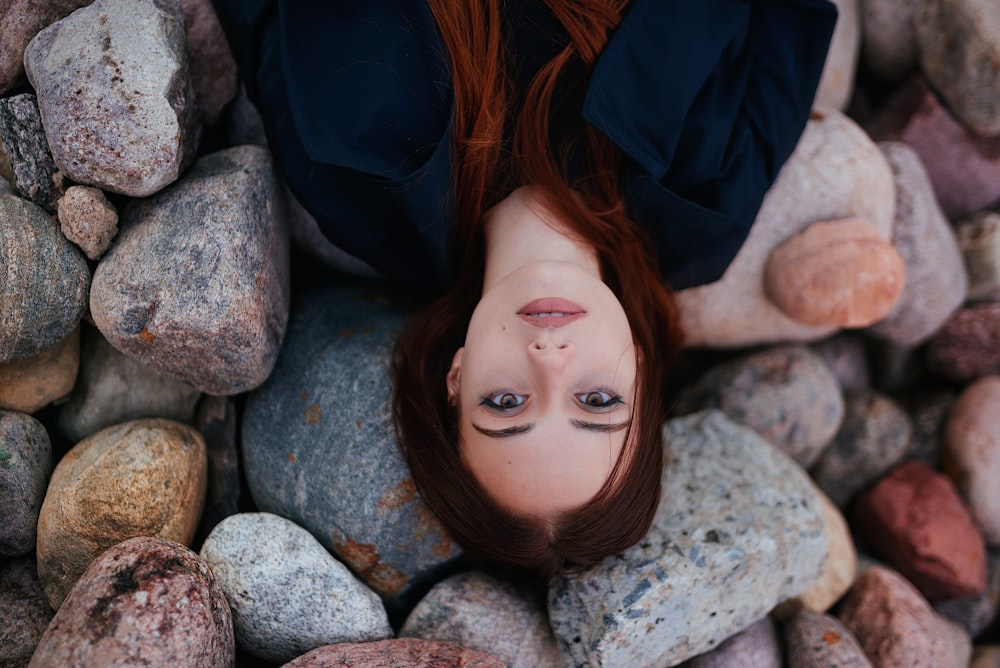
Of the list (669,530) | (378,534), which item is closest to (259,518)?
(378,534)

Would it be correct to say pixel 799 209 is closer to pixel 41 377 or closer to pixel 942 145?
pixel 942 145

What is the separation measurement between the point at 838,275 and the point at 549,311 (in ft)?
3.11

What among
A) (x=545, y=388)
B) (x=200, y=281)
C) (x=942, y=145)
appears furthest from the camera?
(x=942, y=145)

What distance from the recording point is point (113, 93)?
1.73 m

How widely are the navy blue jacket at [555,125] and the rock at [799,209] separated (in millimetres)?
181

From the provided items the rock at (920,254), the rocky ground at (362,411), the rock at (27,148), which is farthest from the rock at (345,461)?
the rock at (920,254)

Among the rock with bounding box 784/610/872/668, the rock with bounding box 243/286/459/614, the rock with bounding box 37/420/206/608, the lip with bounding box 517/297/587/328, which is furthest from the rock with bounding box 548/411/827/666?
the rock with bounding box 37/420/206/608

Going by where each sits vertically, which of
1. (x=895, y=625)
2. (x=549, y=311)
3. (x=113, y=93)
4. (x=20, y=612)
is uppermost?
(x=113, y=93)

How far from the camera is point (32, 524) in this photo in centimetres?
193

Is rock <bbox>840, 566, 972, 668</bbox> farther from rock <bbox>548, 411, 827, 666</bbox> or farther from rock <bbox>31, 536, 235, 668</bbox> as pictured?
rock <bbox>31, 536, 235, 668</bbox>

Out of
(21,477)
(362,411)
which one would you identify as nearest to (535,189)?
(362,411)

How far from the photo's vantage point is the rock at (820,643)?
2139mm

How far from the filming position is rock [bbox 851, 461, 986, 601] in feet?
7.98

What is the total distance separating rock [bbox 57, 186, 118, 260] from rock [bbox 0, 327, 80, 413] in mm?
288
